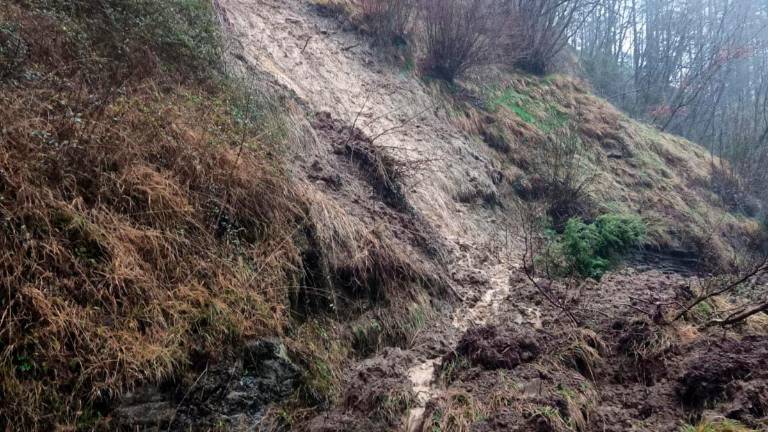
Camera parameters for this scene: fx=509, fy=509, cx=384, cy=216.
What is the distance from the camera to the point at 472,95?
1114cm

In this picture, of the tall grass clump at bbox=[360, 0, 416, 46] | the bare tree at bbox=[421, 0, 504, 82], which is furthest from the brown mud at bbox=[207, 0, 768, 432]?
the bare tree at bbox=[421, 0, 504, 82]

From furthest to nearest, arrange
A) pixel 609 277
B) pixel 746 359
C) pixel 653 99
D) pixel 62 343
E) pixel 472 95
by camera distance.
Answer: pixel 653 99 < pixel 472 95 < pixel 609 277 < pixel 746 359 < pixel 62 343

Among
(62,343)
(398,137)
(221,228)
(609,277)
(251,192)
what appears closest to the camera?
(62,343)

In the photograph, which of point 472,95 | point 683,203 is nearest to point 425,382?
point 472,95

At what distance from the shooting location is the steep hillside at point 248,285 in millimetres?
2939

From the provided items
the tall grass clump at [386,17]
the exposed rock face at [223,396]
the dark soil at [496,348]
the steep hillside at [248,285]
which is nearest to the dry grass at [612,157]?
the tall grass clump at [386,17]

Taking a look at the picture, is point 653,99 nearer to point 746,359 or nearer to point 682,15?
point 682,15

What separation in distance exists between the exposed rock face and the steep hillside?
0.04 feet

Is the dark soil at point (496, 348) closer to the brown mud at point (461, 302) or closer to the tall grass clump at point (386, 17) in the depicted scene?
the brown mud at point (461, 302)

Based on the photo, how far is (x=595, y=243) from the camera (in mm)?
7578

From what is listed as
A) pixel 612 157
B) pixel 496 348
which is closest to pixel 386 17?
pixel 612 157

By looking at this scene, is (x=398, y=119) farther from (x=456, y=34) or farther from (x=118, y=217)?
(x=118, y=217)

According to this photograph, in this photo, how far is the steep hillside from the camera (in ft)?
9.64

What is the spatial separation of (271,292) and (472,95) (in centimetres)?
840
